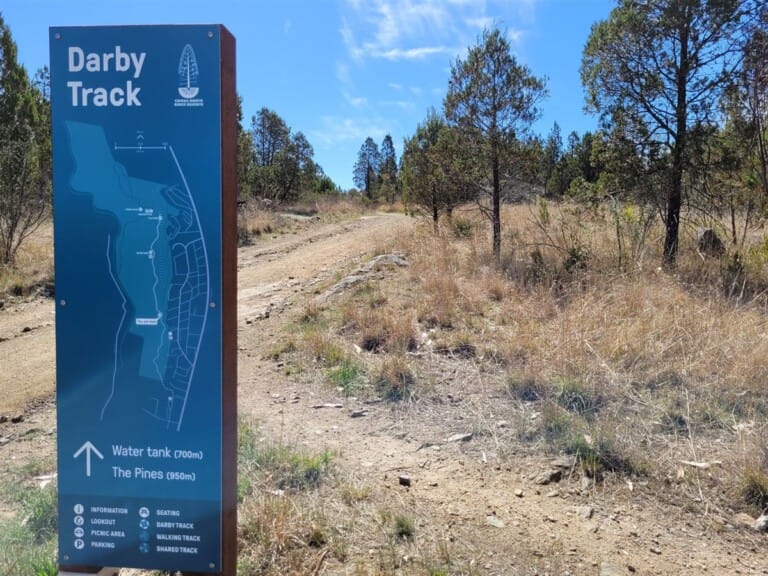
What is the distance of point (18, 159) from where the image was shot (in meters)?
10.6

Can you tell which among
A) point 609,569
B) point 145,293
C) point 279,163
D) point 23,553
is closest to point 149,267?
point 145,293

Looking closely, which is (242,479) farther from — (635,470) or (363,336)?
(363,336)

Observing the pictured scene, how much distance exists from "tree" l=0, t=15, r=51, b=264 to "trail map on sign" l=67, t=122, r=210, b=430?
10423mm

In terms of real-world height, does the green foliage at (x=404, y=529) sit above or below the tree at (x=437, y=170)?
below

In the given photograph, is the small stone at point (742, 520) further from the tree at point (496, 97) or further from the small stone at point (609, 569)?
the tree at point (496, 97)

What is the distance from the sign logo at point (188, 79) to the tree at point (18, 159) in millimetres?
10595

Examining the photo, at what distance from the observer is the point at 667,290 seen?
22.3 ft

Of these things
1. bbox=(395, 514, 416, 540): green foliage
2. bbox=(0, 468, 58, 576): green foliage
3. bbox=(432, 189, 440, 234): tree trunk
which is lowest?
bbox=(395, 514, 416, 540): green foliage

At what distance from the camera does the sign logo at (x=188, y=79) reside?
2.03 meters

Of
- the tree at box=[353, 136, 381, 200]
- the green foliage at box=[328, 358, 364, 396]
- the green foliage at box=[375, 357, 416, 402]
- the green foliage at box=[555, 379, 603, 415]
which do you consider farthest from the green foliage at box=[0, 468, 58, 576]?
the tree at box=[353, 136, 381, 200]

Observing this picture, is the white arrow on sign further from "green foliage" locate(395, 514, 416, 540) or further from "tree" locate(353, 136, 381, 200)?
"tree" locate(353, 136, 381, 200)

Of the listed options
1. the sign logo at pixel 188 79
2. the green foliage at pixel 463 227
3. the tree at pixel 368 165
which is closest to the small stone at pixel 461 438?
the sign logo at pixel 188 79

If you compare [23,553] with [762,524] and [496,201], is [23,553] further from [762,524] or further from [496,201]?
[496,201]

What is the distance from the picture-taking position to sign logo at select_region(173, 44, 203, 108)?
2.03m
